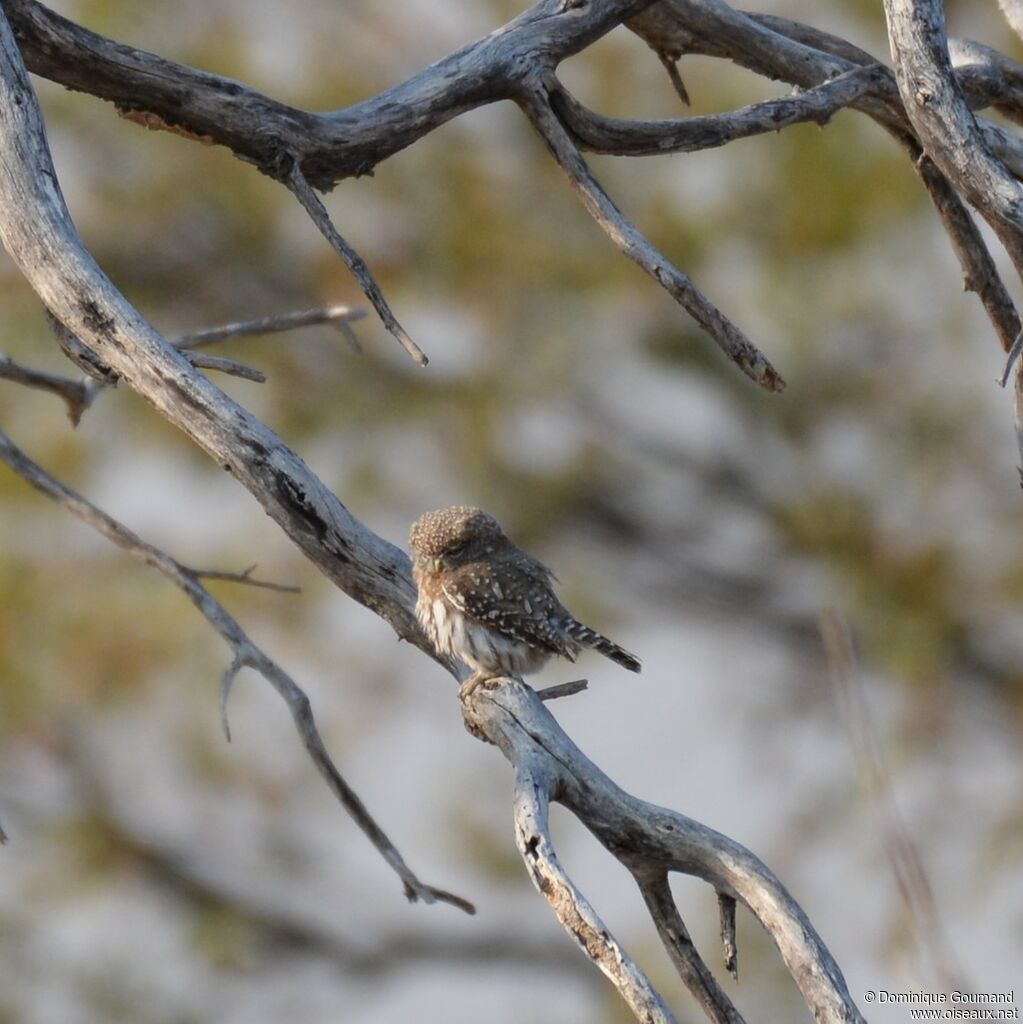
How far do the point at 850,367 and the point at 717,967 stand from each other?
3759mm

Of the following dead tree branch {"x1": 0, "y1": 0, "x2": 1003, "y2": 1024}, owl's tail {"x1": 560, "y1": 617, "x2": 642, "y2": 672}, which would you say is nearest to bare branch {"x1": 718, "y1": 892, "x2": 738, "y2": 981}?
dead tree branch {"x1": 0, "y1": 0, "x2": 1003, "y2": 1024}

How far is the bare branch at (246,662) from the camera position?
128 inches

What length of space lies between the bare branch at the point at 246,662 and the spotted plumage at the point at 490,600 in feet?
1.19

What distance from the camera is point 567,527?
32.5 ft

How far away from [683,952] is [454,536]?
71.3 inches

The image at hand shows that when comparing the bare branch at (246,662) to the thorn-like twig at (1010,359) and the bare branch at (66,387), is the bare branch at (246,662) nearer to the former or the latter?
the bare branch at (66,387)

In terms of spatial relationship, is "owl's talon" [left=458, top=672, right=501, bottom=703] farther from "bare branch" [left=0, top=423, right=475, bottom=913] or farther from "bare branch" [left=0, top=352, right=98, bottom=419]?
"bare branch" [left=0, top=352, right=98, bottom=419]

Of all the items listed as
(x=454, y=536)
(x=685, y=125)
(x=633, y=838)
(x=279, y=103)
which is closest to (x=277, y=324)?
(x=279, y=103)

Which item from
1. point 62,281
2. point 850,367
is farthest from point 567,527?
point 62,281

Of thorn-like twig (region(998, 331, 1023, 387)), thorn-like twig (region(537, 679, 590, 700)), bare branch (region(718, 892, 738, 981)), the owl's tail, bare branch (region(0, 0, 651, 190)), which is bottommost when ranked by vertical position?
bare branch (region(718, 892, 738, 981))

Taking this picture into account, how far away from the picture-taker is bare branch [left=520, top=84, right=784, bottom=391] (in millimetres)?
2695

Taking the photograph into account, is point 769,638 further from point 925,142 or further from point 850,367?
point 925,142

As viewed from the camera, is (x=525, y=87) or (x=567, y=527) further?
(x=567, y=527)

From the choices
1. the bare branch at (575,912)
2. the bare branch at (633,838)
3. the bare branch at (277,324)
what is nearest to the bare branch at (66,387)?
the bare branch at (277,324)
